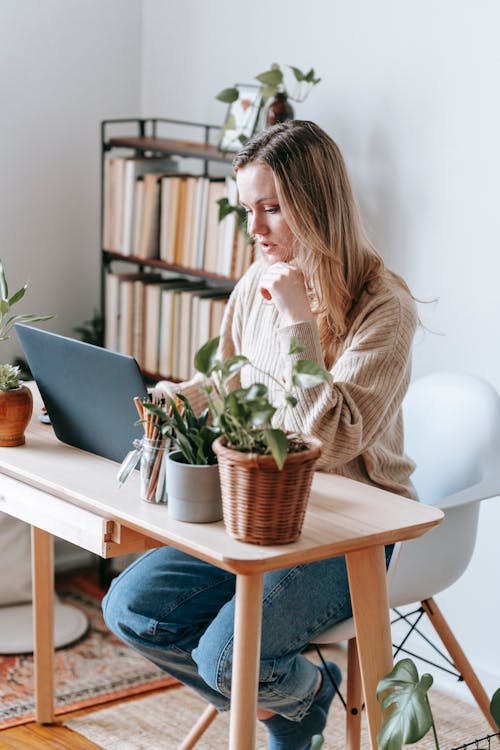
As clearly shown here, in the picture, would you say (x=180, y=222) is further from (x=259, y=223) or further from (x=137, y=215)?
(x=259, y=223)

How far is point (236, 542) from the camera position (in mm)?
1450

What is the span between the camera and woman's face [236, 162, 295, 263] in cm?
191

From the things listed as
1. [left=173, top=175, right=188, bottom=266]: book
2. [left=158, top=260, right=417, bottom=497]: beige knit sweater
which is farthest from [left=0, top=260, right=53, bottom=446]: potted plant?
[left=173, top=175, right=188, bottom=266]: book

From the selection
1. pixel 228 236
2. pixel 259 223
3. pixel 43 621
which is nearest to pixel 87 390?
pixel 259 223

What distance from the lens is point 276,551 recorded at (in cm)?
143

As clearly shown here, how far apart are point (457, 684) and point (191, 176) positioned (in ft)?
4.81

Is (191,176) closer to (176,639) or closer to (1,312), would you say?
(1,312)

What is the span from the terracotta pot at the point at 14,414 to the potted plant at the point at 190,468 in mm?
357

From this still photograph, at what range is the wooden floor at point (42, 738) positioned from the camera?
7.69 feet

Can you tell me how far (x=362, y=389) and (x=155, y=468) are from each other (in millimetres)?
407

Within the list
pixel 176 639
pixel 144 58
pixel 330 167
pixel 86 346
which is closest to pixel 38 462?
pixel 86 346

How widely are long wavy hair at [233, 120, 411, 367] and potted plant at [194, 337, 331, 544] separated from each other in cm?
47

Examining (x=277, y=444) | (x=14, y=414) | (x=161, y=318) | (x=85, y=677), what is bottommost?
(x=85, y=677)

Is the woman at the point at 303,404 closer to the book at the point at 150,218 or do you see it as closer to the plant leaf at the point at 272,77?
the plant leaf at the point at 272,77
